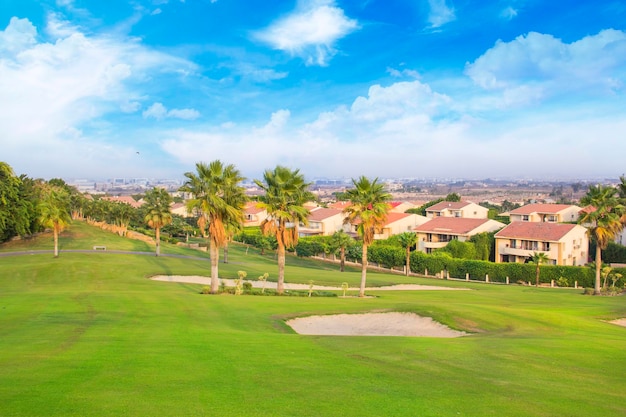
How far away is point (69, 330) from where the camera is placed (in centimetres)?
1705

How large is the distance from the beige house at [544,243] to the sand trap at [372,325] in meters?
47.9

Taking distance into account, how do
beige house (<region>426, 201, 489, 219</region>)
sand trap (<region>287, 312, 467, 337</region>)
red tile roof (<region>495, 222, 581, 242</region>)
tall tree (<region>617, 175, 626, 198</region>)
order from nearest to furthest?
sand trap (<region>287, 312, 467, 337</region>)
tall tree (<region>617, 175, 626, 198</region>)
red tile roof (<region>495, 222, 581, 242</region>)
beige house (<region>426, 201, 489, 219</region>)

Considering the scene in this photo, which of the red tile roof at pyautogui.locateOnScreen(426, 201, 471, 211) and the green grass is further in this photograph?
the red tile roof at pyautogui.locateOnScreen(426, 201, 471, 211)

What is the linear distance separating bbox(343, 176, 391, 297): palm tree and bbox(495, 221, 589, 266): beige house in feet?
127

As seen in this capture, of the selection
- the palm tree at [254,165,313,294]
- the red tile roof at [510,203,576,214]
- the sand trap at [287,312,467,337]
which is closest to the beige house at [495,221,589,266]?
the red tile roof at [510,203,576,214]

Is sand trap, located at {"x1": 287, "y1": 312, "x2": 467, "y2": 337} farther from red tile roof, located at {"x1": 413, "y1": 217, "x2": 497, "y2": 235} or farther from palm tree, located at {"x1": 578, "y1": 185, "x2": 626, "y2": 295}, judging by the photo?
red tile roof, located at {"x1": 413, "y1": 217, "x2": 497, "y2": 235}

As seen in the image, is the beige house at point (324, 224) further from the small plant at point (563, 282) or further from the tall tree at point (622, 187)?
the tall tree at point (622, 187)

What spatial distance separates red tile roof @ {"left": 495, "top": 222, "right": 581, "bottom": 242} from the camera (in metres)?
65.1

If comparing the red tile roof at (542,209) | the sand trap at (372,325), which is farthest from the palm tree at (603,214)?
the red tile roof at (542,209)

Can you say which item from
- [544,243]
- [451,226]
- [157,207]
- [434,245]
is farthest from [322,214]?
[157,207]

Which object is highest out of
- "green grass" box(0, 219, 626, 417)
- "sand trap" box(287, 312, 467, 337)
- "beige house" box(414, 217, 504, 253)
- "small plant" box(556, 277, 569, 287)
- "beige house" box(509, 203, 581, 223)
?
"beige house" box(509, 203, 581, 223)

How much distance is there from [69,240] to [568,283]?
215 feet

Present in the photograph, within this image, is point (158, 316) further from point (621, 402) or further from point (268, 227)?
point (621, 402)

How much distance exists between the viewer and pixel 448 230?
248 ft
